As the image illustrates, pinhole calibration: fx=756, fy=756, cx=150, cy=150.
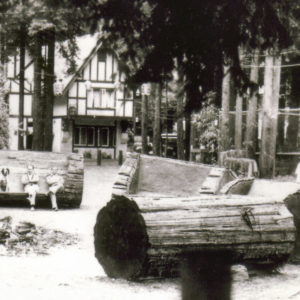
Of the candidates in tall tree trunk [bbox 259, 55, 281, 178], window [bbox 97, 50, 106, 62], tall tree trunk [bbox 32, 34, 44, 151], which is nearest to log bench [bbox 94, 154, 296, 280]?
window [bbox 97, 50, 106, 62]

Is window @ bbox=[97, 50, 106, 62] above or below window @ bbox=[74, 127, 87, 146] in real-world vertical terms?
above

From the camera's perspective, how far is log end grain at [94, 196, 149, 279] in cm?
789

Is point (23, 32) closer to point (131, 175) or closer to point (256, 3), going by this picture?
point (256, 3)

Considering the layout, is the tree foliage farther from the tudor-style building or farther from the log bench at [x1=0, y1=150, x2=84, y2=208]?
the tudor-style building

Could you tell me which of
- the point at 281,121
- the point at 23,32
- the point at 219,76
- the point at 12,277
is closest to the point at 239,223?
the point at 12,277

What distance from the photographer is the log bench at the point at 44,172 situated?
15.5m

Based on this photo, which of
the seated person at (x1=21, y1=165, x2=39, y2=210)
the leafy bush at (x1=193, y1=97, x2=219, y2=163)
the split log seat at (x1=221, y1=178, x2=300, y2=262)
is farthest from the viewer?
the leafy bush at (x1=193, y1=97, x2=219, y2=163)

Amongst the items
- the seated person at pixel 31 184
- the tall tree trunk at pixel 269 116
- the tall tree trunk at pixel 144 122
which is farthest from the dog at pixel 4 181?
the tall tree trunk at pixel 144 122

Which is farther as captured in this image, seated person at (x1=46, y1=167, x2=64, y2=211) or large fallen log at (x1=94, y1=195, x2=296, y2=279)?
seated person at (x1=46, y1=167, x2=64, y2=211)

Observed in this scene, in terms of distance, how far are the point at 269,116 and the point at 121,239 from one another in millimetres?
12597

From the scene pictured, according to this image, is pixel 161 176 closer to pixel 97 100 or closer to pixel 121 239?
pixel 121 239

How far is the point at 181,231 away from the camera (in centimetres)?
783

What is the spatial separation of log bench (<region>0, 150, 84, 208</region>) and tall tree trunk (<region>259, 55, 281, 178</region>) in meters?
6.42

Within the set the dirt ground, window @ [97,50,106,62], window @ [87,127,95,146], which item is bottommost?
the dirt ground
